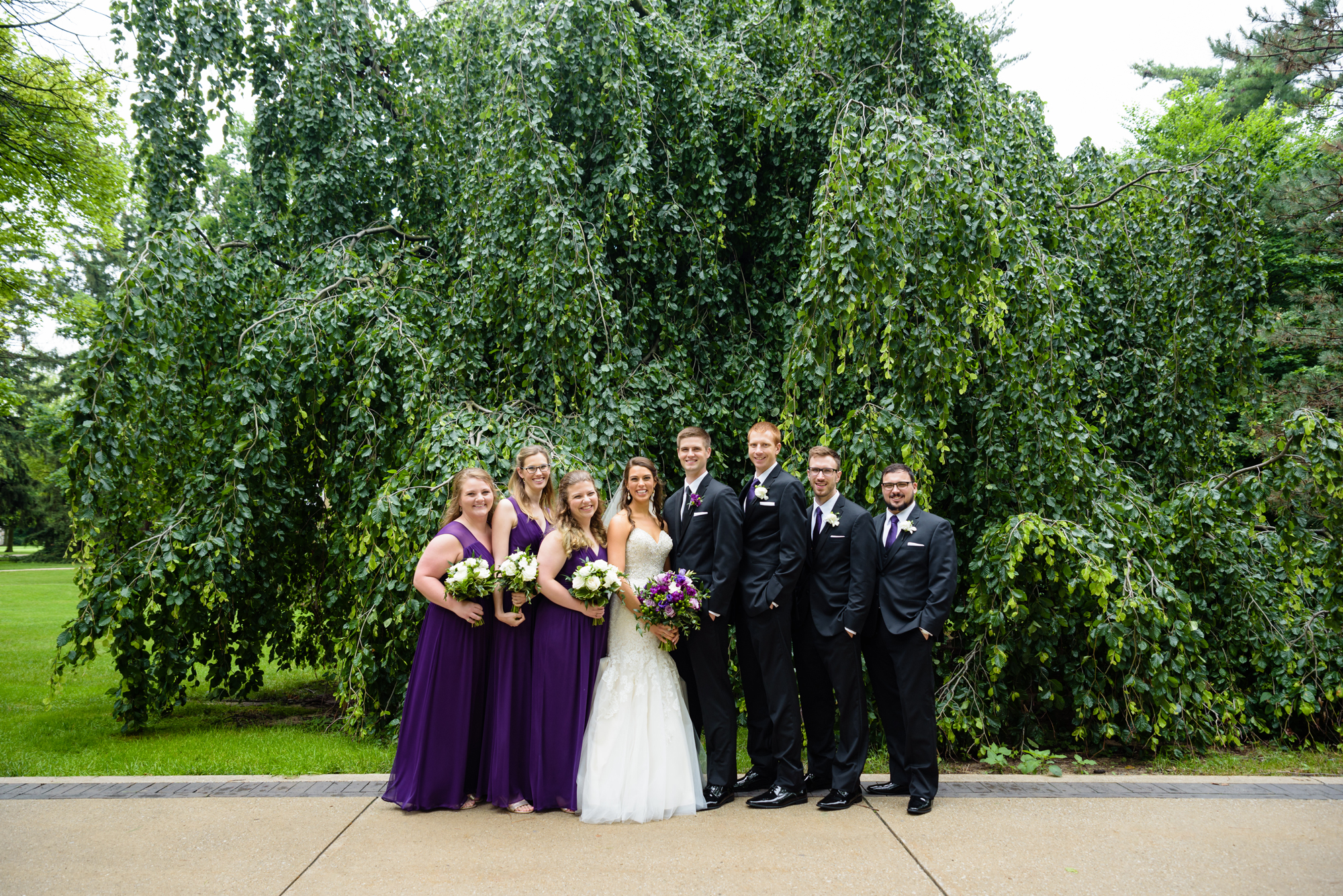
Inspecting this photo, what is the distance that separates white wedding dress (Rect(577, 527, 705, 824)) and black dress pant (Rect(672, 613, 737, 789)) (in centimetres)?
9

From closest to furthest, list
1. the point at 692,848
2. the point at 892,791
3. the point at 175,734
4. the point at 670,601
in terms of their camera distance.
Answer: the point at 692,848 < the point at 670,601 < the point at 892,791 < the point at 175,734

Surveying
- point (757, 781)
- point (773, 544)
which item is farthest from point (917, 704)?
point (773, 544)

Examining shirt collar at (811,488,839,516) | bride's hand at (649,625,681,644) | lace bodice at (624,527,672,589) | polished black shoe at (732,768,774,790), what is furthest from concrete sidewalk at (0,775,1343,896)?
shirt collar at (811,488,839,516)

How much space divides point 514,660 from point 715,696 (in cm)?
105

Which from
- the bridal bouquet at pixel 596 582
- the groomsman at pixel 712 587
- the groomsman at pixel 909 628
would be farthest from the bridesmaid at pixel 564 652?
the groomsman at pixel 909 628

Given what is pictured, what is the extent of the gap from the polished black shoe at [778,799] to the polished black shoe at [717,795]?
0.11 metres

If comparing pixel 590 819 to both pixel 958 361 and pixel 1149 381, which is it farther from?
pixel 1149 381

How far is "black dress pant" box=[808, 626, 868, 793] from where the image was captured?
4023 millimetres

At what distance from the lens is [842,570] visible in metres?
4.14

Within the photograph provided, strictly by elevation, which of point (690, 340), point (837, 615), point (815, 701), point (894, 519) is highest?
point (690, 340)

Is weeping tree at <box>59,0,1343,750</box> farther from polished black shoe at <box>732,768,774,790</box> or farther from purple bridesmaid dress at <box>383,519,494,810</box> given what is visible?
polished black shoe at <box>732,768,774,790</box>

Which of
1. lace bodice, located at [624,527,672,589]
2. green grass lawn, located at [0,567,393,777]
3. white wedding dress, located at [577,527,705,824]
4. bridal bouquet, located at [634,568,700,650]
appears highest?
lace bodice, located at [624,527,672,589]

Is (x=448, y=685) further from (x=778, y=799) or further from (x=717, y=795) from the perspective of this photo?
(x=778, y=799)

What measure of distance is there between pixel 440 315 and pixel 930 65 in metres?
4.06
